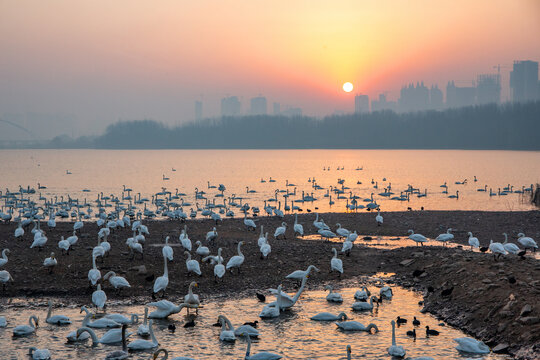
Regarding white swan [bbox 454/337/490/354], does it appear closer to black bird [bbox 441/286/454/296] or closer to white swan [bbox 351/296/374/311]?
white swan [bbox 351/296/374/311]

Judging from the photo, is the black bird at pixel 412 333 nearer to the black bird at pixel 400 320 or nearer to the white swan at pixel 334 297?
the black bird at pixel 400 320

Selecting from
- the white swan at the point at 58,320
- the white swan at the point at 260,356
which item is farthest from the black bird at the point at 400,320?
the white swan at the point at 58,320

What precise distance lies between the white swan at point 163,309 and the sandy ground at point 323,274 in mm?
1649

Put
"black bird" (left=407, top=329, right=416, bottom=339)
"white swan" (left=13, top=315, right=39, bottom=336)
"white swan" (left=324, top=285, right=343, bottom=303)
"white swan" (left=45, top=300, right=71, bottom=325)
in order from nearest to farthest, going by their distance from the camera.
→ "white swan" (left=13, top=315, right=39, bottom=336), "black bird" (left=407, top=329, right=416, bottom=339), "white swan" (left=45, top=300, right=71, bottom=325), "white swan" (left=324, top=285, right=343, bottom=303)

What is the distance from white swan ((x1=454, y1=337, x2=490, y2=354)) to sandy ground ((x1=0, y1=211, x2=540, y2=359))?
572 millimetres

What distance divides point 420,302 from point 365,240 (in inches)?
396

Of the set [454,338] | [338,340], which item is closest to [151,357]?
[338,340]

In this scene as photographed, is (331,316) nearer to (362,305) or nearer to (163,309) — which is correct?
(362,305)

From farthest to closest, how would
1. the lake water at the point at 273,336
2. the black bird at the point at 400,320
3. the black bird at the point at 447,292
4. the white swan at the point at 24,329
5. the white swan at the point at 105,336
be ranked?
the black bird at the point at 447,292 < the black bird at the point at 400,320 < the white swan at the point at 24,329 < the white swan at the point at 105,336 < the lake water at the point at 273,336

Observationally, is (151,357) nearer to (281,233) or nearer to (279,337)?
(279,337)

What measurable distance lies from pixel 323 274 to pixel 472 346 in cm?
741

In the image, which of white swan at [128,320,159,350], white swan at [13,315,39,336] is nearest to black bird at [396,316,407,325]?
white swan at [128,320,159,350]

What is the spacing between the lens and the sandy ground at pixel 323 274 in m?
13.2

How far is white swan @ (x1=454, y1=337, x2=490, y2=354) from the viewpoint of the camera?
11.8m
